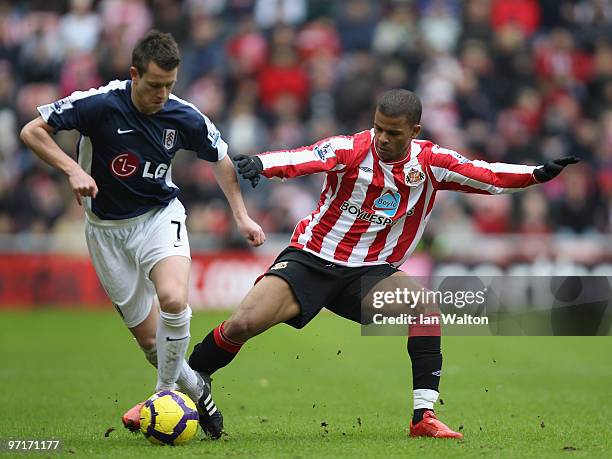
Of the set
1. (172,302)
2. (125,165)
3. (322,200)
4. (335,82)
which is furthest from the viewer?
(335,82)

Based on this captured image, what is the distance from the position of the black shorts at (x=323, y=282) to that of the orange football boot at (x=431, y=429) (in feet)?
2.59

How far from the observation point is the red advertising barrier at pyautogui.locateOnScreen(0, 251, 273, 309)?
16.8m

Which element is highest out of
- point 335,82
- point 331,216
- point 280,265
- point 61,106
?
point 335,82

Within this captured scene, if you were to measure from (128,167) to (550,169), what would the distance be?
2.68 m

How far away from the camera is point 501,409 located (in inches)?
Result: 330

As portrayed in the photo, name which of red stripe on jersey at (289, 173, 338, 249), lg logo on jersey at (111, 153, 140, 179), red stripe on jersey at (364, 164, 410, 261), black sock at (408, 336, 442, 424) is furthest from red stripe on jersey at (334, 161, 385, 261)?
lg logo on jersey at (111, 153, 140, 179)

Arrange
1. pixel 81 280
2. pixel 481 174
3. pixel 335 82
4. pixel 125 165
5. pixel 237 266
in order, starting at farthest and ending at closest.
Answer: pixel 335 82
pixel 81 280
pixel 237 266
pixel 481 174
pixel 125 165

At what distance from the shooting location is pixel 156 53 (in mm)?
6727

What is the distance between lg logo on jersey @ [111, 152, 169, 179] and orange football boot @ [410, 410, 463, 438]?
91.2 inches

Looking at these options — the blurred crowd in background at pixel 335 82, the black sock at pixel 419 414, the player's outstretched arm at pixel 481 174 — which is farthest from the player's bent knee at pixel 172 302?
the blurred crowd in background at pixel 335 82

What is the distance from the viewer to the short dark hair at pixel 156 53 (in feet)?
22.1

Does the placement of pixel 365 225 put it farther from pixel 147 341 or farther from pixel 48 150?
pixel 48 150

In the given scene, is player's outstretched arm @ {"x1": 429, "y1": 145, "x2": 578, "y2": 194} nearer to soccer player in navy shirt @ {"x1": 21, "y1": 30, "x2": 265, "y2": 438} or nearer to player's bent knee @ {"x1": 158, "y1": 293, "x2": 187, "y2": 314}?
soccer player in navy shirt @ {"x1": 21, "y1": 30, "x2": 265, "y2": 438}

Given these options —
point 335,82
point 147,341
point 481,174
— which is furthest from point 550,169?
point 335,82
